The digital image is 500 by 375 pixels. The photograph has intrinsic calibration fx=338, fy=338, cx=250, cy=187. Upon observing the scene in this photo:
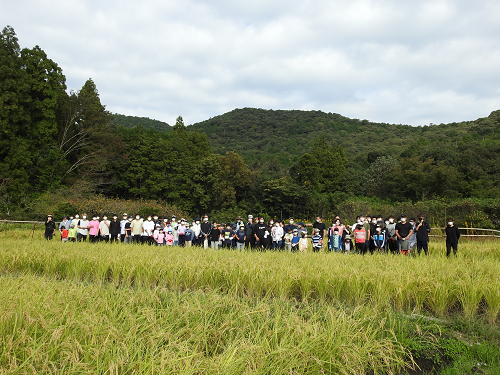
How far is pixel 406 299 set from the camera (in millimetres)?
4844

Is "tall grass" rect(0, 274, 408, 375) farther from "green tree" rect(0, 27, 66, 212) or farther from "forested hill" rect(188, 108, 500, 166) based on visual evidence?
"forested hill" rect(188, 108, 500, 166)

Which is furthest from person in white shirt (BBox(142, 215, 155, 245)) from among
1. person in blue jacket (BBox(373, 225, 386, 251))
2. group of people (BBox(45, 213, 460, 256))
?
person in blue jacket (BBox(373, 225, 386, 251))

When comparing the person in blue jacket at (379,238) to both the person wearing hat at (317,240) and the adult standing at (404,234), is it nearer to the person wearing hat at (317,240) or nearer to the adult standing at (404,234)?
the adult standing at (404,234)

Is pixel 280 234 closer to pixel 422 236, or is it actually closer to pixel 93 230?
pixel 422 236

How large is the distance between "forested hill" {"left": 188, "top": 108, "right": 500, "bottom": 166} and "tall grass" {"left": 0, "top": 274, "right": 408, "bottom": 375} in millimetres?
43531

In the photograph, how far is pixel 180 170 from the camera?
38.9m

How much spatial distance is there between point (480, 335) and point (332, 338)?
6.90ft

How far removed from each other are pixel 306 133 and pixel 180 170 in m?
63.0

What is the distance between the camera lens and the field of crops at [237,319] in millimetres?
2631

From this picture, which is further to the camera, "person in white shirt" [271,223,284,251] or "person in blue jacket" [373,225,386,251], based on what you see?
"person in white shirt" [271,223,284,251]

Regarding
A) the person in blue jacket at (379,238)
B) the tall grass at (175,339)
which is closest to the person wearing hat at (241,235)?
the person in blue jacket at (379,238)

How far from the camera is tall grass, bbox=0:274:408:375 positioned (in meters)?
Answer: 2.53

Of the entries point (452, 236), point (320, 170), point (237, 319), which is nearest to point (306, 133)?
point (320, 170)

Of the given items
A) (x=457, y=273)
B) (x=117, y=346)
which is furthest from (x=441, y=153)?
(x=117, y=346)
